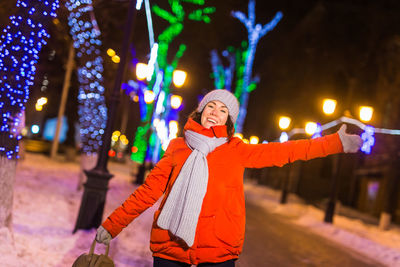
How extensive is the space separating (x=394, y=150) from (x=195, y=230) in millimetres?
18596

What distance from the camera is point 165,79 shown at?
930 inches

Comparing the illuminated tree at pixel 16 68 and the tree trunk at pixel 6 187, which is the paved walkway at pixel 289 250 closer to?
the tree trunk at pixel 6 187

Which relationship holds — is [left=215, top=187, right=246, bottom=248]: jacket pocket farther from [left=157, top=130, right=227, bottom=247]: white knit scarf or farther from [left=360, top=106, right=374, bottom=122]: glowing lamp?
[left=360, top=106, right=374, bottom=122]: glowing lamp

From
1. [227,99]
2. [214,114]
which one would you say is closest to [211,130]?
[214,114]

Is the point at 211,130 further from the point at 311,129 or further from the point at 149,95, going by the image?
the point at 149,95

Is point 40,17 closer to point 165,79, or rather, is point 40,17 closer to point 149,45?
point 149,45

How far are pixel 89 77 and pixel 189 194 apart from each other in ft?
32.0

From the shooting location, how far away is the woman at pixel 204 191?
281cm

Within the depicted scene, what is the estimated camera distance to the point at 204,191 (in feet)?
9.34

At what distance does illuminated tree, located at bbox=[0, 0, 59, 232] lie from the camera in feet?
16.9

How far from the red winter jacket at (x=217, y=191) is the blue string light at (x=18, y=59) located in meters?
2.95

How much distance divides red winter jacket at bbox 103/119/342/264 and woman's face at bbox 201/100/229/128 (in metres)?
0.10

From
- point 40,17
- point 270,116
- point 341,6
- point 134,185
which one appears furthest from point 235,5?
point 270,116

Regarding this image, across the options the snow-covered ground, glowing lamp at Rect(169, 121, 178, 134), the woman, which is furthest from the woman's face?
glowing lamp at Rect(169, 121, 178, 134)
